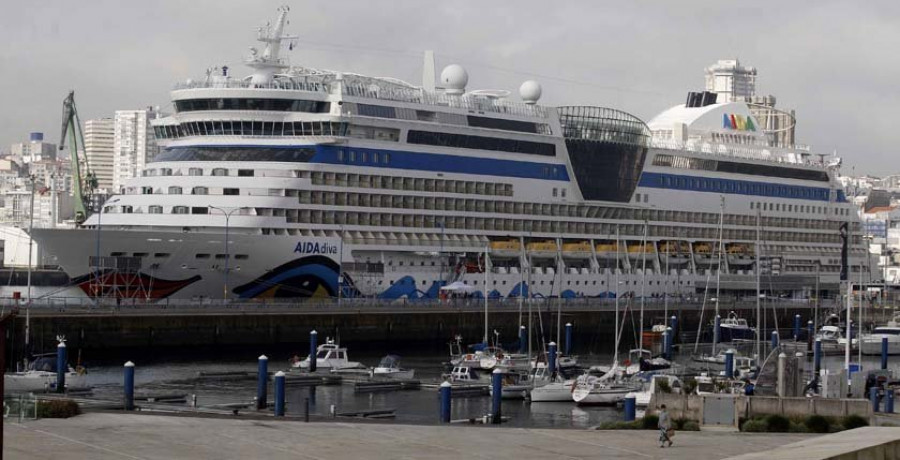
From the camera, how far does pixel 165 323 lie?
204ft

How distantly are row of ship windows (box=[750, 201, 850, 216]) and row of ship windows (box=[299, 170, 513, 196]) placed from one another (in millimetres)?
22392

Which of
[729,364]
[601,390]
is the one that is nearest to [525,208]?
[729,364]

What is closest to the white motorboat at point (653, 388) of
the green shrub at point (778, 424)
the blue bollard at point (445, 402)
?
the blue bollard at point (445, 402)

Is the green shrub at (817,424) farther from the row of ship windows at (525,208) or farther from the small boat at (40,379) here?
the row of ship windows at (525,208)

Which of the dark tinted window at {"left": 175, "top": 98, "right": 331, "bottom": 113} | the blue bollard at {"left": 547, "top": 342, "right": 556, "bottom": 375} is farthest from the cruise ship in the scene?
the blue bollard at {"left": 547, "top": 342, "right": 556, "bottom": 375}

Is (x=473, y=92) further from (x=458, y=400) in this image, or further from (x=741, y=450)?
(x=741, y=450)

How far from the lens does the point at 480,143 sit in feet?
252

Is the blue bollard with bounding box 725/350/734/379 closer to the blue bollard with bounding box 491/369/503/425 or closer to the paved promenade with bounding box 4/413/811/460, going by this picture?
the blue bollard with bounding box 491/369/503/425

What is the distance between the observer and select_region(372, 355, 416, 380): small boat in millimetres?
56188

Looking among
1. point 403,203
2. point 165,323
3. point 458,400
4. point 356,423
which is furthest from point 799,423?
point 403,203

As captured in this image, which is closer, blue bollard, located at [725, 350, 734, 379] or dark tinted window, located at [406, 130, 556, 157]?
blue bollard, located at [725, 350, 734, 379]

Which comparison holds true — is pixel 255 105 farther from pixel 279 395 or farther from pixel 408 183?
pixel 279 395

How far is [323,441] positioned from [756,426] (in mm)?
10391

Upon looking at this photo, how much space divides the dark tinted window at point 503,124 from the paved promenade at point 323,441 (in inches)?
1703
